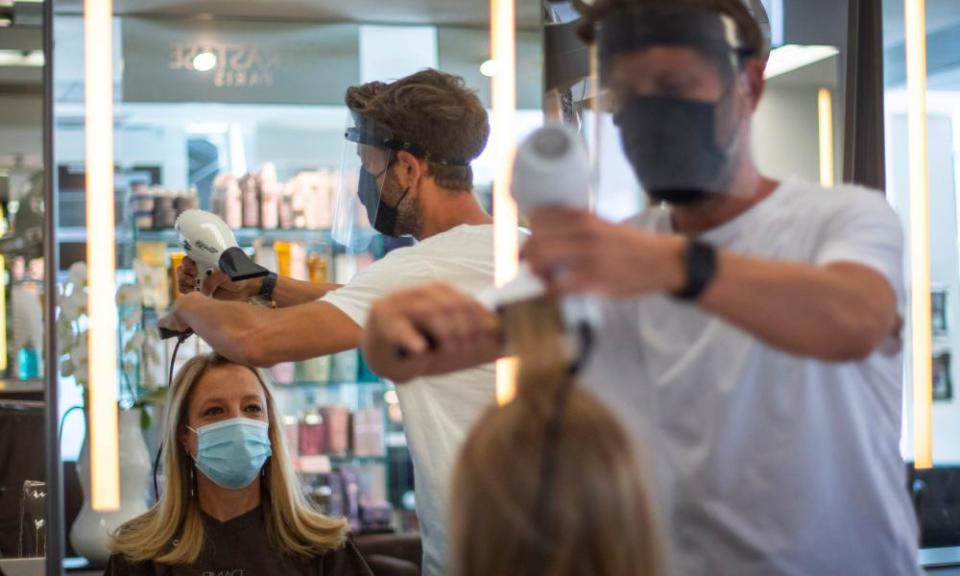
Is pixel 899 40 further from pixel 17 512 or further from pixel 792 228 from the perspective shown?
pixel 17 512

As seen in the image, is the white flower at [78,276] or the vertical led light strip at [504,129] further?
the white flower at [78,276]

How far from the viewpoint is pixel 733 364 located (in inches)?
59.9

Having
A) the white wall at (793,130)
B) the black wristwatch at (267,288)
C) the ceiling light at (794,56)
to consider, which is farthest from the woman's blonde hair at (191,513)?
the ceiling light at (794,56)

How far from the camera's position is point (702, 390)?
1.54 meters

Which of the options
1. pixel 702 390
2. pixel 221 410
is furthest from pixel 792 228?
pixel 221 410

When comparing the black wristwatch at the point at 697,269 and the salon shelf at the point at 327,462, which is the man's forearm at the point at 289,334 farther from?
the salon shelf at the point at 327,462

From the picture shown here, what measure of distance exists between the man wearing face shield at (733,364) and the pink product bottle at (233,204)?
3.37 m

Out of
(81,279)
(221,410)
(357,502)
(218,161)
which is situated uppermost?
(218,161)

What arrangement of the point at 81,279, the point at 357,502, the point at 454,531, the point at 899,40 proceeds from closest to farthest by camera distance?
1. the point at 454,531
2. the point at 899,40
3. the point at 81,279
4. the point at 357,502

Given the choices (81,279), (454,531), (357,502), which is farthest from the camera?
(357,502)

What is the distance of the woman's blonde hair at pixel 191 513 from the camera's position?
2.96 meters

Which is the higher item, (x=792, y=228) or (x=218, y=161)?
(x=218, y=161)

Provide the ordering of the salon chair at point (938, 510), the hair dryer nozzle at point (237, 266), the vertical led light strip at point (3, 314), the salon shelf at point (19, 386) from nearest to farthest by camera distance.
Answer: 1. the hair dryer nozzle at point (237, 266)
2. the salon shelf at point (19, 386)
3. the vertical led light strip at point (3, 314)
4. the salon chair at point (938, 510)

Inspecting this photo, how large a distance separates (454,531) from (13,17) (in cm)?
231
